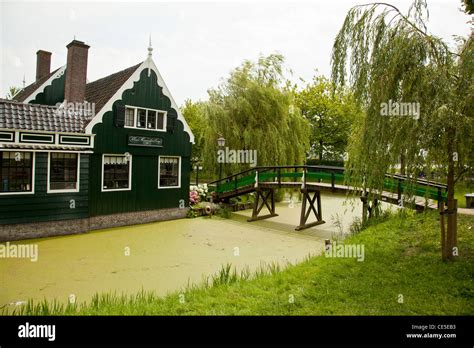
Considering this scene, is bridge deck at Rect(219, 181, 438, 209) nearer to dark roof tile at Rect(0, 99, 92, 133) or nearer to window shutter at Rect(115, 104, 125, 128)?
window shutter at Rect(115, 104, 125, 128)

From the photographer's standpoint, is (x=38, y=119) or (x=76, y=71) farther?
(x=76, y=71)

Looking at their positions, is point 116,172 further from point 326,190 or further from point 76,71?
point 326,190

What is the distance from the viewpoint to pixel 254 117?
769 inches

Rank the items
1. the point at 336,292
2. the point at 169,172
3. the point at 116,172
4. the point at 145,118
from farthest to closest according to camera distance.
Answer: the point at 169,172
the point at 145,118
the point at 116,172
the point at 336,292

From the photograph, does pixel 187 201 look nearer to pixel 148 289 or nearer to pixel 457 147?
pixel 148 289

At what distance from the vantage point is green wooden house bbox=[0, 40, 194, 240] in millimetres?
10797

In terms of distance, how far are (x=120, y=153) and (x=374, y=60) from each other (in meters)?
10.1

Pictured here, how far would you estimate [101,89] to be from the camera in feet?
47.7

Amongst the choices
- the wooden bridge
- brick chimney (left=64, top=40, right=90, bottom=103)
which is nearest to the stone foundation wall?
the wooden bridge

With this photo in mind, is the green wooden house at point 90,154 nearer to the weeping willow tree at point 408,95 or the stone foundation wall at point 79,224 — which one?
the stone foundation wall at point 79,224

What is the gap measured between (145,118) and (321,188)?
8.15 meters

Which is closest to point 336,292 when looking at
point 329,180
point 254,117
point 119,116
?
point 329,180

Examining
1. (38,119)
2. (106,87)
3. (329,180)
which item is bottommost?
(329,180)

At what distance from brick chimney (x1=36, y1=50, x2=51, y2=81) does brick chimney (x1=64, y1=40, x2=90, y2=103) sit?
22.2ft
